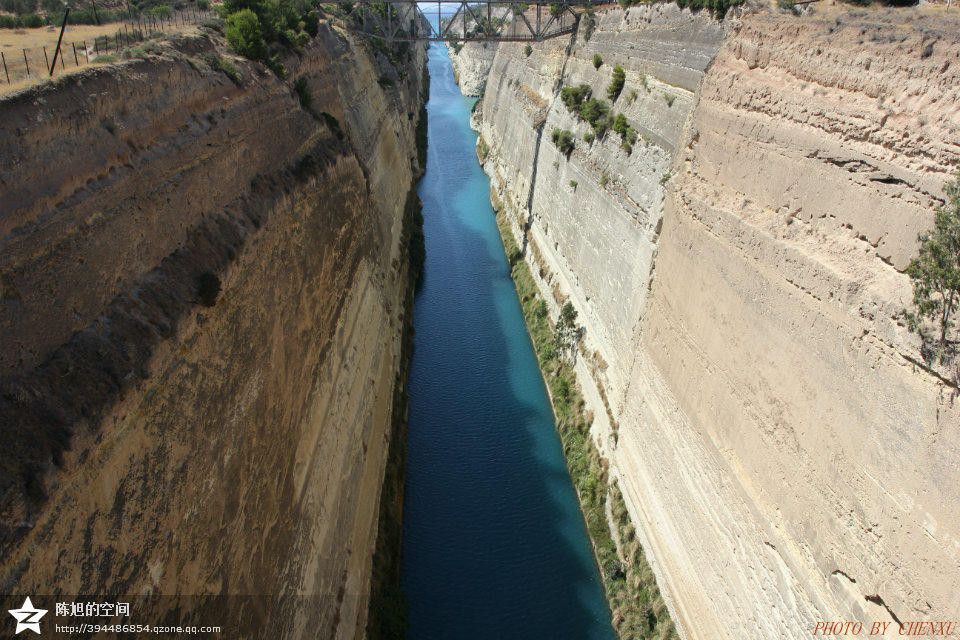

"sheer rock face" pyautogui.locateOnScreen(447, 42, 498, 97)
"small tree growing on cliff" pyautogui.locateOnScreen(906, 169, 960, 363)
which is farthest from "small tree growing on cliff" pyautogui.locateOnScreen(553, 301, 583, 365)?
"sheer rock face" pyautogui.locateOnScreen(447, 42, 498, 97)

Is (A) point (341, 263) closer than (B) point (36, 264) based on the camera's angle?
No

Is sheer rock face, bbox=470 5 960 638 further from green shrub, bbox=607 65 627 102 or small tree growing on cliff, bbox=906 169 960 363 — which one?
green shrub, bbox=607 65 627 102

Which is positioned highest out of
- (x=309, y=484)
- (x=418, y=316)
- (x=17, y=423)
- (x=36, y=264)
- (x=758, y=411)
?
(x=36, y=264)

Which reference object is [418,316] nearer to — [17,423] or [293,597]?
[293,597]

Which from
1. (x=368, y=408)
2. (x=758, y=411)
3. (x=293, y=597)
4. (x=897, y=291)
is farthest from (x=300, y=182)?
(x=897, y=291)

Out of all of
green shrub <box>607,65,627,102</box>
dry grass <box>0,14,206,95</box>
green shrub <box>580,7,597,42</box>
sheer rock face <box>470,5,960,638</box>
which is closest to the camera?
sheer rock face <box>470,5,960,638</box>

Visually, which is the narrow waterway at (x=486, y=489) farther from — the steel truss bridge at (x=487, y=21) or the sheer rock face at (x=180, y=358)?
the steel truss bridge at (x=487, y=21)
